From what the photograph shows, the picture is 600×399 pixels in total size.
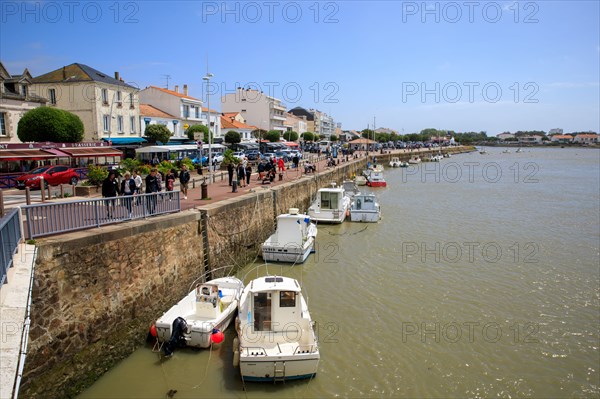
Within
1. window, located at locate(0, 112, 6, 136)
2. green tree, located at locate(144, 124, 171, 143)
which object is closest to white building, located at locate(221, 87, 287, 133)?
green tree, located at locate(144, 124, 171, 143)

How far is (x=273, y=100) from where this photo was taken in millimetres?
81500

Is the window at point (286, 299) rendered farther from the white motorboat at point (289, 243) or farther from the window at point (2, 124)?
the window at point (2, 124)

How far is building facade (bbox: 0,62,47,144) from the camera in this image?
1083 inches

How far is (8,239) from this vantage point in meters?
7.24

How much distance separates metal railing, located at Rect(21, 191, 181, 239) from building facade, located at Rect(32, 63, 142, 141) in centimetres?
2597

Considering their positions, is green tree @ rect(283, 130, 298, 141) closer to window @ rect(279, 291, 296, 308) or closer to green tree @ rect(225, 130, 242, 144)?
green tree @ rect(225, 130, 242, 144)

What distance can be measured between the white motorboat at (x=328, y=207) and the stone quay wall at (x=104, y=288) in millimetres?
10417

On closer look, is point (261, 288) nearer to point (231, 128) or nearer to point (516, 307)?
point (516, 307)

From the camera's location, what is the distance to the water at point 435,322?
906 cm

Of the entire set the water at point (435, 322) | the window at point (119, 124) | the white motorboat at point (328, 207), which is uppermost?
the window at point (119, 124)

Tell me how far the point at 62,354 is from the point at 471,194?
124 ft

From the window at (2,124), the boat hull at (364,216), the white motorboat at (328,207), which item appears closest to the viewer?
the white motorboat at (328,207)

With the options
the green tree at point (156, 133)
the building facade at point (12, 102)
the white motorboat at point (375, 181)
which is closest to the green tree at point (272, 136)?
the white motorboat at point (375, 181)

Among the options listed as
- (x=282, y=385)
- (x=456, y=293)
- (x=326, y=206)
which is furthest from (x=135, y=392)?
(x=326, y=206)
